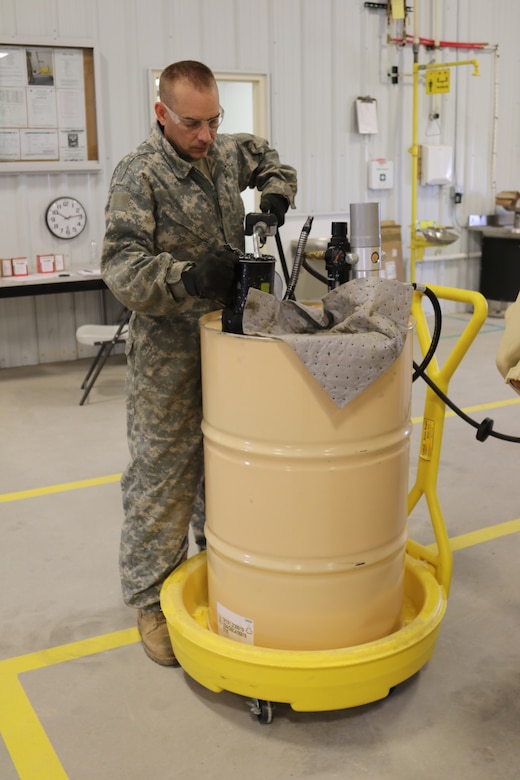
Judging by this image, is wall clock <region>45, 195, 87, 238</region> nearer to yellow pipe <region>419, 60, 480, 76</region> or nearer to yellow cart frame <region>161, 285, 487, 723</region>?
yellow pipe <region>419, 60, 480, 76</region>

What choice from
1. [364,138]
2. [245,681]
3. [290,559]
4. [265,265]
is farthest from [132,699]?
[364,138]

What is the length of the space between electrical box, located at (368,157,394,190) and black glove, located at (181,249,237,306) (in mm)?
5601

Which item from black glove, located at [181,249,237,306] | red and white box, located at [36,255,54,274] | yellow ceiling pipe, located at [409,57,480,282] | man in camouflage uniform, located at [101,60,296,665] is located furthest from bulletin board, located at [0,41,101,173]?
black glove, located at [181,249,237,306]

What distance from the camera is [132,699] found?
2199 millimetres

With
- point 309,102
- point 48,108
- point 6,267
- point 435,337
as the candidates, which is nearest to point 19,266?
point 6,267

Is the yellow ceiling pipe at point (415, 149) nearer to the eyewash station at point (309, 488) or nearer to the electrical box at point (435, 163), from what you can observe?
the electrical box at point (435, 163)

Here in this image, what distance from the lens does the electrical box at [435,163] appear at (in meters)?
7.42

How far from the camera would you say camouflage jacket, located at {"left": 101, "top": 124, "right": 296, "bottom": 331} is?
6.63ft

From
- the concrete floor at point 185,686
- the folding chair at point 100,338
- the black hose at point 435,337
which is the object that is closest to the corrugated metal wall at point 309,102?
the folding chair at point 100,338

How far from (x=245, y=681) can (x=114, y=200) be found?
124 cm

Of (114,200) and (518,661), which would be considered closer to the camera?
(114,200)

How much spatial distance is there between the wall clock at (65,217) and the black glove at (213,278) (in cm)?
428

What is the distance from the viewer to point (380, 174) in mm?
7312

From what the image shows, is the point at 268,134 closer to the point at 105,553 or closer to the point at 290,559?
the point at 105,553
